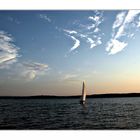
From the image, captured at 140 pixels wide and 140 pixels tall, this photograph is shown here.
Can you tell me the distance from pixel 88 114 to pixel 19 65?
72cm

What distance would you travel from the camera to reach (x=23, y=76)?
6.11 meters

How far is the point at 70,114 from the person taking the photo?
6.05 metres

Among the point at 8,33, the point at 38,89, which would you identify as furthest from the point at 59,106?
the point at 8,33

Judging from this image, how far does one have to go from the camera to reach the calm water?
19.7 ft

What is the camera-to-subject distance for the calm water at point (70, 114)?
6.01 metres

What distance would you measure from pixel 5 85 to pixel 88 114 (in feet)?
2.46

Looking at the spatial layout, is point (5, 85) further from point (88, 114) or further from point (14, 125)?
point (88, 114)

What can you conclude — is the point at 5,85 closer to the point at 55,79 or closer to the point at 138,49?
the point at 55,79

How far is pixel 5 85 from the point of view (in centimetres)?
607
